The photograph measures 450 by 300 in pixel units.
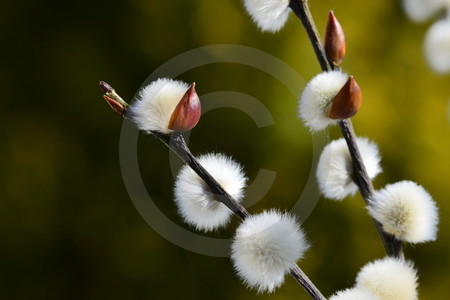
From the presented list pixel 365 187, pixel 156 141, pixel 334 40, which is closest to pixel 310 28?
pixel 334 40

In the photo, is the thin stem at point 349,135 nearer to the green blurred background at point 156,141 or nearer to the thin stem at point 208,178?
the thin stem at point 208,178

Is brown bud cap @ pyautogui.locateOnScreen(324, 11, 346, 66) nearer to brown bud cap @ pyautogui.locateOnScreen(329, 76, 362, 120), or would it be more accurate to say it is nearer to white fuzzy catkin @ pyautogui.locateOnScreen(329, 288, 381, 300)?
brown bud cap @ pyautogui.locateOnScreen(329, 76, 362, 120)

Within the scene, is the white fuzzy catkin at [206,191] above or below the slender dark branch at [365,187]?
below

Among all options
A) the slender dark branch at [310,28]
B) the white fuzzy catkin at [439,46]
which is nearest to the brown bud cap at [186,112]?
the slender dark branch at [310,28]

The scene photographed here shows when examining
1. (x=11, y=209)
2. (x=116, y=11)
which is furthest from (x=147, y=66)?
(x=11, y=209)

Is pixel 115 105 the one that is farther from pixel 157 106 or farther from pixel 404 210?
pixel 404 210
